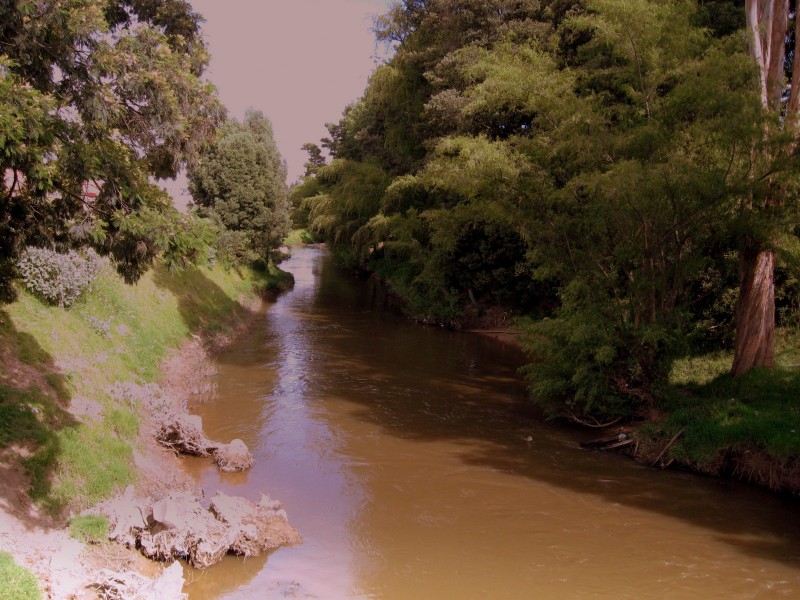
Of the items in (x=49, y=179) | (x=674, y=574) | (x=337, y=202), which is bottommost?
(x=674, y=574)

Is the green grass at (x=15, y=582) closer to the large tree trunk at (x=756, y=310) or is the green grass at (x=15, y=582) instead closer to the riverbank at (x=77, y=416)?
the riverbank at (x=77, y=416)

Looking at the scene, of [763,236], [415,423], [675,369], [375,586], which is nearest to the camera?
[375,586]

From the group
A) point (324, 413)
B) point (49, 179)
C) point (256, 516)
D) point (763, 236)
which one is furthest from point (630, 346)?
point (49, 179)

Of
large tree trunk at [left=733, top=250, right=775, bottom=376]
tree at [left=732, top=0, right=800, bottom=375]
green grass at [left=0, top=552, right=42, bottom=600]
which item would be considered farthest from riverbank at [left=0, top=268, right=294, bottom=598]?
large tree trunk at [left=733, top=250, right=775, bottom=376]

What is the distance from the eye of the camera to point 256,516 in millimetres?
7789

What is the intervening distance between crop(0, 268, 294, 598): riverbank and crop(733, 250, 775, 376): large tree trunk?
10.7 metres

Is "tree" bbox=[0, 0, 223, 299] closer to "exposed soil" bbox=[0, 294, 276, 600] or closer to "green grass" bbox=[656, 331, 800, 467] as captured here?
"exposed soil" bbox=[0, 294, 276, 600]

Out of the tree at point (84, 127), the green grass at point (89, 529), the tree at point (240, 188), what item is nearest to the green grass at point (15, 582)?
the green grass at point (89, 529)

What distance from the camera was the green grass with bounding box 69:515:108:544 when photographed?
6.66m

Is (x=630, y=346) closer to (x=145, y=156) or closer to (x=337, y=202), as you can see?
(x=145, y=156)

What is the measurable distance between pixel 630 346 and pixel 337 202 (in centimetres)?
2205

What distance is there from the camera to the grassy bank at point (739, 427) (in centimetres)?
980

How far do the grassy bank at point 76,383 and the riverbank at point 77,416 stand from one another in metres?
0.02

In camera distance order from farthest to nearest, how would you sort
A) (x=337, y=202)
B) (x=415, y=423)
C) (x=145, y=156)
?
1. (x=337, y=202)
2. (x=415, y=423)
3. (x=145, y=156)
